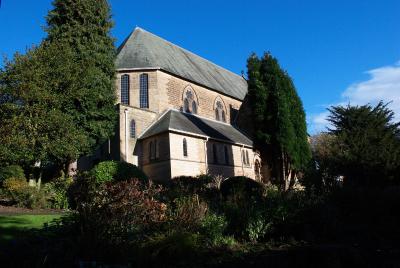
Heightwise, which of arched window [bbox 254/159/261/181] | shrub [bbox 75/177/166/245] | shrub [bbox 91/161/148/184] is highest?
arched window [bbox 254/159/261/181]

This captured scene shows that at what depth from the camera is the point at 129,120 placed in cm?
2672

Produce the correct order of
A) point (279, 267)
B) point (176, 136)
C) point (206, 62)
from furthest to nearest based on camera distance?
point (206, 62)
point (176, 136)
point (279, 267)

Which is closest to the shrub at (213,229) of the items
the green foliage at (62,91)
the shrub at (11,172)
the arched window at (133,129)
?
the green foliage at (62,91)

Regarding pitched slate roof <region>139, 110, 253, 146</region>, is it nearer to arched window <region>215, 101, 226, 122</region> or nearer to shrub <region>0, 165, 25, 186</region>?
arched window <region>215, 101, 226, 122</region>

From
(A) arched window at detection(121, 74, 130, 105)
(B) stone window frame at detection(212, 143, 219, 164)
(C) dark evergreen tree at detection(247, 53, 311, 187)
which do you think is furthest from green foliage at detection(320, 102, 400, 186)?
(A) arched window at detection(121, 74, 130, 105)

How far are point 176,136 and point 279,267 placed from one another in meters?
20.9

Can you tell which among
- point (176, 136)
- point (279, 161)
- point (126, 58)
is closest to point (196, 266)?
point (176, 136)

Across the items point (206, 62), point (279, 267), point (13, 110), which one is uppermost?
point (206, 62)

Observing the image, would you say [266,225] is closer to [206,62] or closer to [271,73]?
[271,73]

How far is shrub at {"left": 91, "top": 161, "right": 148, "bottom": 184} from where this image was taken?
17.5m

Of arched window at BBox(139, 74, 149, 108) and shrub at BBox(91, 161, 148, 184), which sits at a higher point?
arched window at BBox(139, 74, 149, 108)

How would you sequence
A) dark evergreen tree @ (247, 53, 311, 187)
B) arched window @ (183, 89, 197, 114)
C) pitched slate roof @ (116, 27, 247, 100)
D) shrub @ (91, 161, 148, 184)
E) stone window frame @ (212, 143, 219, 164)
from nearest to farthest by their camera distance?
shrub @ (91, 161, 148, 184)
dark evergreen tree @ (247, 53, 311, 187)
stone window frame @ (212, 143, 219, 164)
pitched slate roof @ (116, 27, 247, 100)
arched window @ (183, 89, 197, 114)

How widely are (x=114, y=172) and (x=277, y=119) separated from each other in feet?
51.4

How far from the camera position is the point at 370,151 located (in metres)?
21.2
